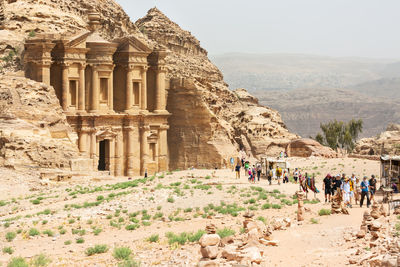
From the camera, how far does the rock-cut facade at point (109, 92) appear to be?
45.2m

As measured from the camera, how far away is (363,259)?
566 inches

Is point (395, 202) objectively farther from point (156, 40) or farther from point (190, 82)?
point (156, 40)

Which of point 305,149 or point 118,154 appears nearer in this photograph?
point 118,154

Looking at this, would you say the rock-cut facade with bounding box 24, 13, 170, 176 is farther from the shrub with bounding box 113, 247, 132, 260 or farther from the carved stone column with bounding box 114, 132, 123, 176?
the shrub with bounding box 113, 247, 132, 260

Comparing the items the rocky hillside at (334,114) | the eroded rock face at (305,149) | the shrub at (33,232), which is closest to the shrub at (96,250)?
the shrub at (33,232)

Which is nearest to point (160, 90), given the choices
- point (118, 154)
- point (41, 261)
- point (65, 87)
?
point (118, 154)

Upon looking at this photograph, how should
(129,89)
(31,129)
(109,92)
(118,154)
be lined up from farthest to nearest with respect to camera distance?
(129,89), (118,154), (109,92), (31,129)

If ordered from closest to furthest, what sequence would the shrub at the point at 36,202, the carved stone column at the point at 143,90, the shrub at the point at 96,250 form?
the shrub at the point at 96,250 < the shrub at the point at 36,202 < the carved stone column at the point at 143,90

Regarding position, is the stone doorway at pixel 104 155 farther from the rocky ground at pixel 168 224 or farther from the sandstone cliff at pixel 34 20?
the rocky ground at pixel 168 224

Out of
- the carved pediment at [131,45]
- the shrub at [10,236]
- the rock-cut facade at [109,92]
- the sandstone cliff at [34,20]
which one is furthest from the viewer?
the carved pediment at [131,45]

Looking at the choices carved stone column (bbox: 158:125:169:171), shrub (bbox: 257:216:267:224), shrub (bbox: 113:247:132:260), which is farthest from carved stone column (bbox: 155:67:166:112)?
shrub (bbox: 113:247:132:260)

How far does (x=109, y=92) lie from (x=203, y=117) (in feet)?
31.6

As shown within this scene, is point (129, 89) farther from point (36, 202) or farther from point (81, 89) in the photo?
point (36, 202)

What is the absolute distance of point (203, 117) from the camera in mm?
54469
